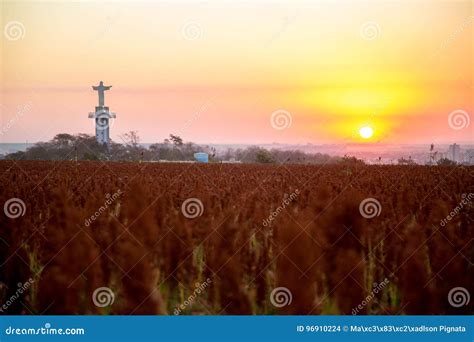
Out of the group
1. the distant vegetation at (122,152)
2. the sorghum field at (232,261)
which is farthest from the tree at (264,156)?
the sorghum field at (232,261)

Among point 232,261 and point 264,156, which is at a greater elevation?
point 264,156

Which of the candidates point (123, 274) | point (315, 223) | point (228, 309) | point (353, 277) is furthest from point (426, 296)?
point (123, 274)

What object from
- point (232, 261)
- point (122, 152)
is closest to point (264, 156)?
point (122, 152)

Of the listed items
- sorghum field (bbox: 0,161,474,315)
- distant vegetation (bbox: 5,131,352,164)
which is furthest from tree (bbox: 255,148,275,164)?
sorghum field (bbox: 0,161,474,315)

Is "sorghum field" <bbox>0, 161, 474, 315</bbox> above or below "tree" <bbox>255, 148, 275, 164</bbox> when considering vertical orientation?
below

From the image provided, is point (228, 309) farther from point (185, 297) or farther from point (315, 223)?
point (315, 223)

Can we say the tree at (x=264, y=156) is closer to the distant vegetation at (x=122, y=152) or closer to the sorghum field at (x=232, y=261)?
the distant vegetation at (x=122, y=152)

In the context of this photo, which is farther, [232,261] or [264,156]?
[264,156]

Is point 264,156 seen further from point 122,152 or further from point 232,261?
point 232,261

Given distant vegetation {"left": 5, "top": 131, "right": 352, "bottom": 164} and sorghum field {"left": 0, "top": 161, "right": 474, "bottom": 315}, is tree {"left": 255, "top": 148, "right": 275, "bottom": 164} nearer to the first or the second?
distant vegetation {"left": 5, "top": 131, "right": 352, "bottom": 164}

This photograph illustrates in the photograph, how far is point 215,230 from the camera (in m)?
6.73

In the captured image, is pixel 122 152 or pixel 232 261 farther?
pixel 122 152
